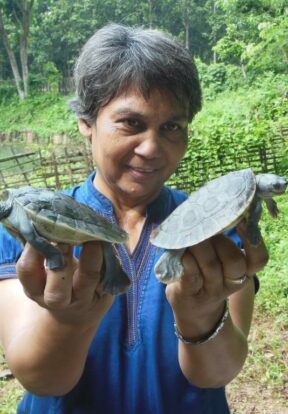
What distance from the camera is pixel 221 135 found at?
331 inches

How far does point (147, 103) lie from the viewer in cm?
173

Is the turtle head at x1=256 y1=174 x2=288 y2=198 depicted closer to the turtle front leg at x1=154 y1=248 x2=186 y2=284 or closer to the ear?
the turtle front leg at x1=154 y1=248 x2=186 y2=284

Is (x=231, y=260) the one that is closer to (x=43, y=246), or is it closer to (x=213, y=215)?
(x=213, y=215)

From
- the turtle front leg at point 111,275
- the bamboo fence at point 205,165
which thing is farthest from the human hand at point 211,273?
the bamboo fence at point 205,165

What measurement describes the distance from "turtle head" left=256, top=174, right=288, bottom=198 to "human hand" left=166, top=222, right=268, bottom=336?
25cm

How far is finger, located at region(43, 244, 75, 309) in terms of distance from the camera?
1312 mm

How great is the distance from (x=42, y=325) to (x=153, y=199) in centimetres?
72

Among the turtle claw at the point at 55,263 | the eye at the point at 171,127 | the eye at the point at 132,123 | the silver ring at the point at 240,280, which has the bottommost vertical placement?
the silver ring at the point at 240,280

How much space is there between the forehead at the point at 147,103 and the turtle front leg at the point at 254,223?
1.50 feet

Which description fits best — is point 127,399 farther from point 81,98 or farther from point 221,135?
point 221,135

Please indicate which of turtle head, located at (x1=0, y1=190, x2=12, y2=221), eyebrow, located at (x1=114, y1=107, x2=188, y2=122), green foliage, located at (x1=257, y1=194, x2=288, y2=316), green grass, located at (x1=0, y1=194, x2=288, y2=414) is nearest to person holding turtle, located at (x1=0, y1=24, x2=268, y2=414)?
eyebrow, located at (x1=114, y1=107, x2=188, y2=122)

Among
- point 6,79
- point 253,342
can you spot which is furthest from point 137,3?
point 253,342

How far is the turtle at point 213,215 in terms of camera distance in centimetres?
148

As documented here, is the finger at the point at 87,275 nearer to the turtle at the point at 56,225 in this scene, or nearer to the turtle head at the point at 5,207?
the turtle at the point at 56,225
